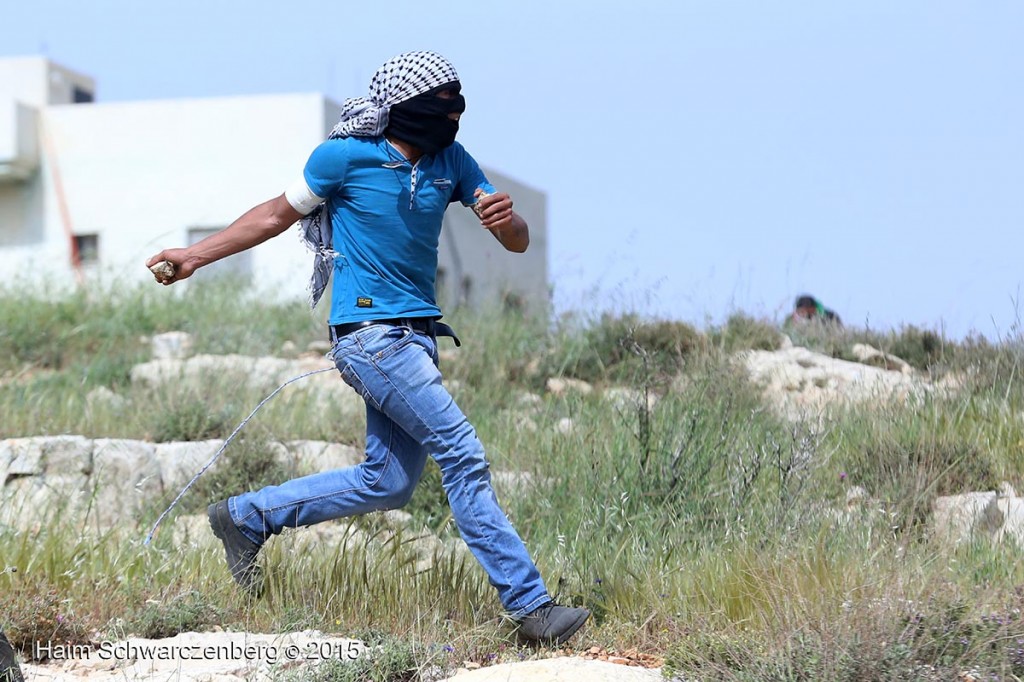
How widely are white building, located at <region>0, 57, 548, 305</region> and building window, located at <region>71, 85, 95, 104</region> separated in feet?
14.7

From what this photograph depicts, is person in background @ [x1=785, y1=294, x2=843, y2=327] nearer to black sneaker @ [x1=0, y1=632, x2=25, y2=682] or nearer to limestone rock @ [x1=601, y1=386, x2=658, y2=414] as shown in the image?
limestone rock @ [x1=601, y1=386, x2=658, y2=414]

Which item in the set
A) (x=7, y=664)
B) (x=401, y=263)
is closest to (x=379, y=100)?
(x=401, y=263)

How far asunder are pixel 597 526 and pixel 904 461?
1.46 metres

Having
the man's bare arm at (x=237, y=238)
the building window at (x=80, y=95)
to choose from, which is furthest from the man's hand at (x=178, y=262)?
the building window at (x=80, y=95)

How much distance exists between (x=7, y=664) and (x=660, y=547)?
2284 mm

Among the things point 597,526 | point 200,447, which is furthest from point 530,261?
point 597,526

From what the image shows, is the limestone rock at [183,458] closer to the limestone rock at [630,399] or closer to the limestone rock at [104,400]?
the limestone rock at [104,400]

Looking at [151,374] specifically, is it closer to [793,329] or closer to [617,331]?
[617,331]

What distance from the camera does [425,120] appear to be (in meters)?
4.11

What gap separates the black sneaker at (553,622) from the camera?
3.90 metres

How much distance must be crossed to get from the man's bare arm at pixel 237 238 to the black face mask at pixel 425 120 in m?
0.44

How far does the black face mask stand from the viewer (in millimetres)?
4090

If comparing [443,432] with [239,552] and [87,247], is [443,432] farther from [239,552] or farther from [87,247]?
[87,247]

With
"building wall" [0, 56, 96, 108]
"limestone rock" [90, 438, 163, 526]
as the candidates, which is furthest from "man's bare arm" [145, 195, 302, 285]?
"building wall" [0, 56, 96, 108]
